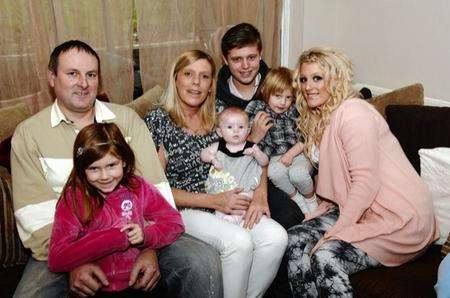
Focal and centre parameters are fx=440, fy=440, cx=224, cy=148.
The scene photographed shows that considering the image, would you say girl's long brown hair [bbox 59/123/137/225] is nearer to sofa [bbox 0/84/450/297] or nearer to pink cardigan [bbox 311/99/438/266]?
sofa [bbox 0/84/450/297]

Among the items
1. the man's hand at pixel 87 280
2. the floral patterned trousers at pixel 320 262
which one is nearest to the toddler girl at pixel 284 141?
the floral patterned trousers at pixel 320 262

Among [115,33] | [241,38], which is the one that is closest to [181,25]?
[115,33]

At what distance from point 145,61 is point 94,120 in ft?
2.55

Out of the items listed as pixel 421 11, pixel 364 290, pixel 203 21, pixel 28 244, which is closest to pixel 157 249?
pixel 28 244

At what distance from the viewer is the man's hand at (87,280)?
1.51 metres

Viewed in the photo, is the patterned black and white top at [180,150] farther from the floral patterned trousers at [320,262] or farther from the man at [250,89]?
the floral patterned trousers at [320,262]

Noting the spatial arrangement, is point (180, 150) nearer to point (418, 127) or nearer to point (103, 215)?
point (103, 215)

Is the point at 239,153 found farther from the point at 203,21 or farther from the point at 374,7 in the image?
the point at 374,7

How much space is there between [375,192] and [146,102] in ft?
3.84

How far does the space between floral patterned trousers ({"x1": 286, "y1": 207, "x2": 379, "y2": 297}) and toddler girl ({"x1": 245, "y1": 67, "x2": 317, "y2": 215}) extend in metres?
0.27

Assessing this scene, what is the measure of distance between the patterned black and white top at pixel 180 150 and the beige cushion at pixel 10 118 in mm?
536

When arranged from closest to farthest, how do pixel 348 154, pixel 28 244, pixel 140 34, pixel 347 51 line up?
pixel 28 244
pixel 348 154
pixel 140 34
pixel 347 51

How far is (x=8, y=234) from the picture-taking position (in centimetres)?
175

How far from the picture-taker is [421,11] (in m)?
2.46
